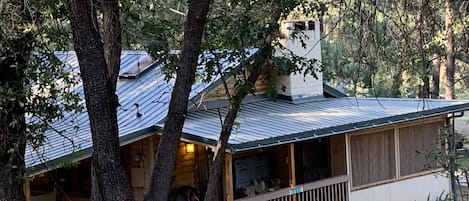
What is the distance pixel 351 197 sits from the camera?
40.1ft

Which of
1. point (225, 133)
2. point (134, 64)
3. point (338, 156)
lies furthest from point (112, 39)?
point (338, 156)

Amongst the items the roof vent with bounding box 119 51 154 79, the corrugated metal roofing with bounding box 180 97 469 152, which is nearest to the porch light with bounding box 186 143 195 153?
the corrugated metal roofing with bounding box 180 97 469 152

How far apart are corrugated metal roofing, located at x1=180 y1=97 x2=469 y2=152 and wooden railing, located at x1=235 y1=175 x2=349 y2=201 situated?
1072 millimetres

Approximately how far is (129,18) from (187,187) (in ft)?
13.8

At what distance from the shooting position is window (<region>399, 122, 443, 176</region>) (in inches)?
531

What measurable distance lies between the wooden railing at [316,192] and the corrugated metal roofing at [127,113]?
2.09 meters

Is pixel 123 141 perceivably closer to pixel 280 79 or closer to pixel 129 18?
pixel 129 18

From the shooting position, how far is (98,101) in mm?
5352

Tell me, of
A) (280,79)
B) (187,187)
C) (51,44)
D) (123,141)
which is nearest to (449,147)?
(280,79)

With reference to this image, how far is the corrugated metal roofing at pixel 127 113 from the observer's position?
8.92 m

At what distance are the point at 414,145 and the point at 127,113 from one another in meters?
6.27

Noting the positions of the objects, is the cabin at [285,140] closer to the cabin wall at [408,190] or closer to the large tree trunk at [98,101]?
the cabin wall at [408,190]

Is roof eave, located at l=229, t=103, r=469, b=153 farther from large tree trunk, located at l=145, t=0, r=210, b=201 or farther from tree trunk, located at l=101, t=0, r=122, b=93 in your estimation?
large tree trunk, located at l=145, t=0, r=210, b=201

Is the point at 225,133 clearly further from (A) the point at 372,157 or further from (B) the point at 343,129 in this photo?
(A) the point at 372,157
